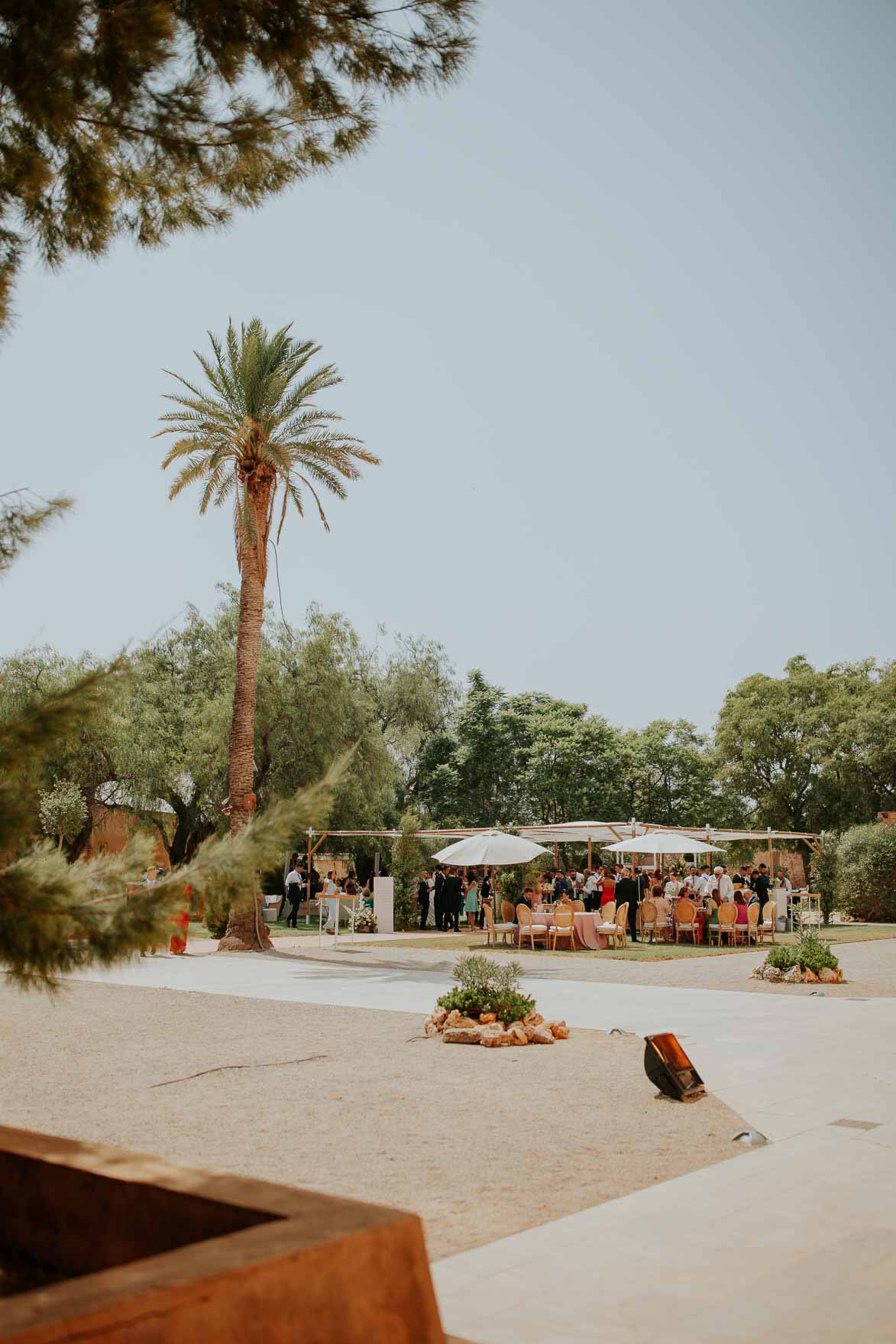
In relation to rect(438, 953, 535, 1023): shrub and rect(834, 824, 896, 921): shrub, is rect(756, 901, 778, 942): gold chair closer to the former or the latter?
rect(834, 824, 896, 921): shrub

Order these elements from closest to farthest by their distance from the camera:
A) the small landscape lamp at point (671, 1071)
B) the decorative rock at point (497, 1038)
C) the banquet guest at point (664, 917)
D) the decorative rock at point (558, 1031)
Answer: the small landscape lamp at point (671, 1071)
the decorative rock at point (497, 1038)
the decorative rock at point (558, 1031)
the banquet guest at point (664, 917)

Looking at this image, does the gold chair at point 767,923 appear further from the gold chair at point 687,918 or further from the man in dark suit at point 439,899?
the man in dark suit at point 439,899

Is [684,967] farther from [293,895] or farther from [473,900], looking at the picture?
[293,895]

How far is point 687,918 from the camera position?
81.9ft

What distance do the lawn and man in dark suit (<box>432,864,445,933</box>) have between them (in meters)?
0.82

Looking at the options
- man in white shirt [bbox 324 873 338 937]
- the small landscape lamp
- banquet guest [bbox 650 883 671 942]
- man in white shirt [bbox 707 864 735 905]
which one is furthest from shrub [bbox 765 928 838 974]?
man in white shirt [bbox 324 873 338 937]

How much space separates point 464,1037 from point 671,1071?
3.23 metres

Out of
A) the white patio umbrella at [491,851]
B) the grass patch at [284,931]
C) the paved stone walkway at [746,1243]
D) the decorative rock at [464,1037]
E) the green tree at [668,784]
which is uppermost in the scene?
the green tree at [668,784]

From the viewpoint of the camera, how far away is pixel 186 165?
4984 mm

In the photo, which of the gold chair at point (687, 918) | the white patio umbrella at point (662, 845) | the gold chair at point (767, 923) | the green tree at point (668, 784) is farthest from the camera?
the green tree at point (668, 784)

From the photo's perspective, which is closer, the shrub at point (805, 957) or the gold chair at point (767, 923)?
the shrub at point (805, 957)

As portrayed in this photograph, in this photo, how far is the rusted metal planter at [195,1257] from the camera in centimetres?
221

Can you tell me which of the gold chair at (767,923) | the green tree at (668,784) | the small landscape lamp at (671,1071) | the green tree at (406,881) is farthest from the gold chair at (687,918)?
the green tree at (668,784)

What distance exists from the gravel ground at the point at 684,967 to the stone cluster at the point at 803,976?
0.14 m
